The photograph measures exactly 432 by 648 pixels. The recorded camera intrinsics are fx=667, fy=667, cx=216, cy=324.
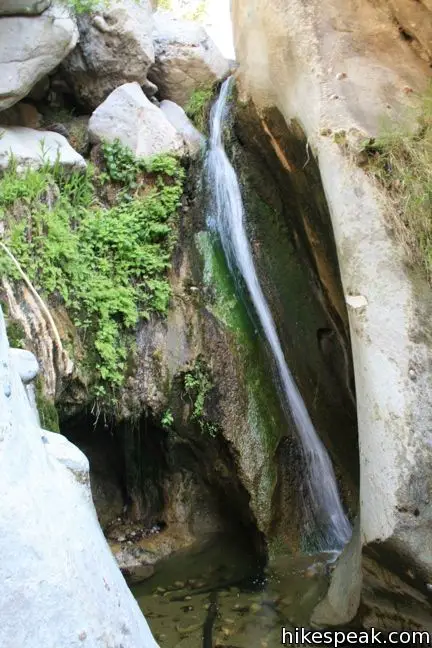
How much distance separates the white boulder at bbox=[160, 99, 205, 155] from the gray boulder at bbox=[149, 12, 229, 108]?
1.94 feet

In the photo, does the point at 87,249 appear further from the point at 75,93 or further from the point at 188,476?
the point at 75,93

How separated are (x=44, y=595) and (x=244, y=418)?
4093 mm

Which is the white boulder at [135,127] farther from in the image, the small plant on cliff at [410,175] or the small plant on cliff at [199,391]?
the small plant on cliff at [410,175]

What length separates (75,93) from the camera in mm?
7793

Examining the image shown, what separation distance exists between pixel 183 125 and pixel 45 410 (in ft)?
13.5

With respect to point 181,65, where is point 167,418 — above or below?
below

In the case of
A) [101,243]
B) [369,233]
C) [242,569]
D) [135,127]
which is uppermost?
[135,127]

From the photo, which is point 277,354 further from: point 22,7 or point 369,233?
point 22,7

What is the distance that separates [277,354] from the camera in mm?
6332

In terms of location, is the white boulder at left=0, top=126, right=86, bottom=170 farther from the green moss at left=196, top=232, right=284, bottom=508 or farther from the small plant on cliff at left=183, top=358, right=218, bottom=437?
the small plant on cliff at left=183, top=358, right=218, bottom=437

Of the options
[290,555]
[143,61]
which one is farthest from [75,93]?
[290,555]

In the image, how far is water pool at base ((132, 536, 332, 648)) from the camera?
4.62 metres

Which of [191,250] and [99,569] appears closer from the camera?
[99,569]

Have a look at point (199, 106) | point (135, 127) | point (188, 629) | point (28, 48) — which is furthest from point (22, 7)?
point (188, 629)
